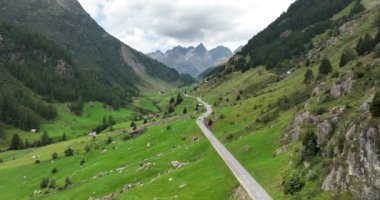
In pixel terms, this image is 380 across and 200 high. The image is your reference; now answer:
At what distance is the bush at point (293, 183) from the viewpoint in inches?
1982

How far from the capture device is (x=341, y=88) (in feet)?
229

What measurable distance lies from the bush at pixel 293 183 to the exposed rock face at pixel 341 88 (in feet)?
71.5

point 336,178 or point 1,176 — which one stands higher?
point 1,176

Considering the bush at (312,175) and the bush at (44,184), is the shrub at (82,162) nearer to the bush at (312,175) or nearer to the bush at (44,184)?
the bush at (44,184)

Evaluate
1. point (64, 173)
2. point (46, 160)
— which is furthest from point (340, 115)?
point (46, 160)

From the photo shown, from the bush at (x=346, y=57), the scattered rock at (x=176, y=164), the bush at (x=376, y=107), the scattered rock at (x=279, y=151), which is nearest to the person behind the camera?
the bush at (x=376, y=107)

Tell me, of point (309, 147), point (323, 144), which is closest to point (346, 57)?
point (309, 147)

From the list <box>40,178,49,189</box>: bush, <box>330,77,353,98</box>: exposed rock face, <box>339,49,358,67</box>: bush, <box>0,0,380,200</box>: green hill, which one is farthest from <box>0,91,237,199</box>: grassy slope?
<box>339,49,358,67</box>: bush

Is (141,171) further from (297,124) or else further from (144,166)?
(297,124)

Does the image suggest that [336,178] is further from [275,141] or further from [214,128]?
[214,128]

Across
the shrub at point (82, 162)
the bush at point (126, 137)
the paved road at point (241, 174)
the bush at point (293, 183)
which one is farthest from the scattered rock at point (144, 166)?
the bush at point (126, 137)

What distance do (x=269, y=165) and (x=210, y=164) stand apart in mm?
15915

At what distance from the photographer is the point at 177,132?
12862 cm

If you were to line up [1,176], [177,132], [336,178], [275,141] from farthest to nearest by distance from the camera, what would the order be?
1. [1,176]
2. [177,132]
3. [275,141]
4. [336,178]
